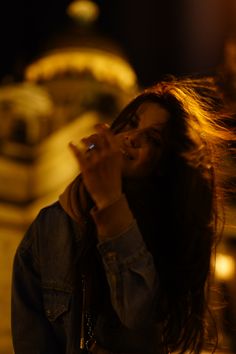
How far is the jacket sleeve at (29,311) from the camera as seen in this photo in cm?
177

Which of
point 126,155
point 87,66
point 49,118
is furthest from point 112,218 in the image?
point 87,66

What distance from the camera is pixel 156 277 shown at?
1583 millimetres

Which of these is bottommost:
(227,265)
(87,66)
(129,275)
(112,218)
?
(227,265)

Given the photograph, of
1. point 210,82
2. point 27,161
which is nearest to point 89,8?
point 27,161

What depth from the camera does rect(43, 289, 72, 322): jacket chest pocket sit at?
1733mm

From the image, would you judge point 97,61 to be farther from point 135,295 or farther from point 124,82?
point 135,295

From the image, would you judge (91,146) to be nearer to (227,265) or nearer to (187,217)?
(187,217)

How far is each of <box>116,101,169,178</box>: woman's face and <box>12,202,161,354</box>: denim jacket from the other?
203 mm

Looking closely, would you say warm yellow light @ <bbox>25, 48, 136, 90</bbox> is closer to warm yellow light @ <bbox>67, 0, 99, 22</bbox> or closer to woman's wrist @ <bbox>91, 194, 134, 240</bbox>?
warm yellow light @ <bbox>67, 0, 99, 22</bbox>

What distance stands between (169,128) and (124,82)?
108 feet

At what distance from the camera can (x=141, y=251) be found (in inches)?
61.4

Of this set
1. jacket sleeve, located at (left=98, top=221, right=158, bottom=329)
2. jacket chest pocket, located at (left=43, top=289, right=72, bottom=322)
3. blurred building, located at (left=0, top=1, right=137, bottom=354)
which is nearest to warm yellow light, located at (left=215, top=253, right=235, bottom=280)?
blurred building, located at (left=0, top=1, right=137, bottom=354)

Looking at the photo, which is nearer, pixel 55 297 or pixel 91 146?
pixel 91 146

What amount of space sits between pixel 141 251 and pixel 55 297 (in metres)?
0.32
